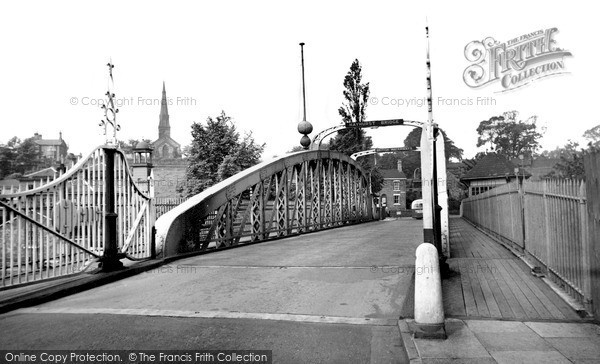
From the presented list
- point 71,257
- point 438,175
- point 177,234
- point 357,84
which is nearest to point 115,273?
point 71,257

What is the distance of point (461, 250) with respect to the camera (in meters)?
9.49

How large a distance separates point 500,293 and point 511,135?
281ft

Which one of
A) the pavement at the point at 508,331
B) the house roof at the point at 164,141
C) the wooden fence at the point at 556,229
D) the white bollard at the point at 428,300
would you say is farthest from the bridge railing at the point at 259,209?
the house roof at the point at 164,141

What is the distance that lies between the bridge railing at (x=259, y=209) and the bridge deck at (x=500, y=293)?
5175mm

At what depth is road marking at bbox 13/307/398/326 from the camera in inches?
176

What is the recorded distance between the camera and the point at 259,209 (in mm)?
12039

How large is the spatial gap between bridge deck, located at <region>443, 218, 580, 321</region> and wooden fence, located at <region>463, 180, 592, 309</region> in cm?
25

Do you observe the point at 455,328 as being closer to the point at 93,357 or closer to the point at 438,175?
the point at 93,357

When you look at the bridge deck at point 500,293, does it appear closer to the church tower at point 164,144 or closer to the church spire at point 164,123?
the church tower at point 164,144

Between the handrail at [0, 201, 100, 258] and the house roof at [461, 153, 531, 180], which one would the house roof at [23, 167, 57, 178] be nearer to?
the handrail at [0, 201, 100, 258]

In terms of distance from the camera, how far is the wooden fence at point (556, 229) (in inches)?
172

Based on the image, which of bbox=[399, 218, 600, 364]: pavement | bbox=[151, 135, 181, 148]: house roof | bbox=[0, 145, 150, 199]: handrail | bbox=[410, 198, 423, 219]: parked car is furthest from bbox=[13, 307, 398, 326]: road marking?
bbox=[151, 135, 181, 148]: house roof

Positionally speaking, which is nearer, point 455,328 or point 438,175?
point 455,328

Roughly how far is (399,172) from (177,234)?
67.5m
